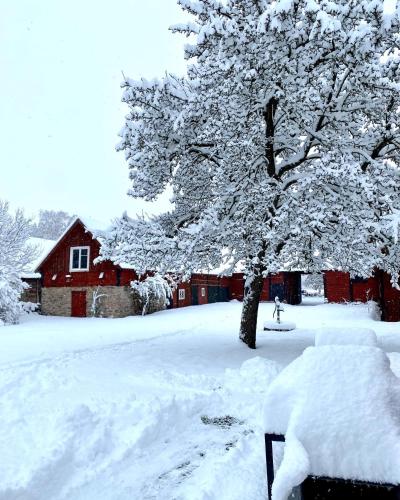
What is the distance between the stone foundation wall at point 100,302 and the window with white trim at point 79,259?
146 centimetres

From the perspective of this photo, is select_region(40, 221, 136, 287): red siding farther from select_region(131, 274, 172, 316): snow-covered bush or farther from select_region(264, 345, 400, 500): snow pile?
select_region(264, 345, 400, 500): snow pile

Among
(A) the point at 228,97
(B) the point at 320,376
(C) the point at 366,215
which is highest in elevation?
(A) the point at 228,97

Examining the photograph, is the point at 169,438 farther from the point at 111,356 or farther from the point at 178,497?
the point at 111,356

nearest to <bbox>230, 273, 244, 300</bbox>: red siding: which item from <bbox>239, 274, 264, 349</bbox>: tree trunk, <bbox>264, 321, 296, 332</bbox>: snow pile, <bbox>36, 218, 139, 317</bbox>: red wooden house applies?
<bbox>36, 218, 139, 317</bbox>: red wooden house

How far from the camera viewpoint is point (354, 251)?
10.4 metres

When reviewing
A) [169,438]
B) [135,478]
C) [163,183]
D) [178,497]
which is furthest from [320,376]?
[163,183]

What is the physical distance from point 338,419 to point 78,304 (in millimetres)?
26705

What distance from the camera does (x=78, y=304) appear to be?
1078 inches

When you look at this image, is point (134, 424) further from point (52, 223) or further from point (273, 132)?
point (52, 223)

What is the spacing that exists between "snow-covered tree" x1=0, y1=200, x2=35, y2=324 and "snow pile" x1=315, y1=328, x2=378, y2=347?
21770mm

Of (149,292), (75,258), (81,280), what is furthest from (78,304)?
(149,292)

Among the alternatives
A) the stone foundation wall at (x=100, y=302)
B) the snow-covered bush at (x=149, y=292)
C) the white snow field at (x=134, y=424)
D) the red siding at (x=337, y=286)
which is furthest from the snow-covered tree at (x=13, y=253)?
the red siding at (x=337, y=286)

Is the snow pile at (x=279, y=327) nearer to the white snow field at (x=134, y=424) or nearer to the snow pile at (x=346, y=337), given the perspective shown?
the white snow field at (x=134, y=424)

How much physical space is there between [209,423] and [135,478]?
1962 millimetres
